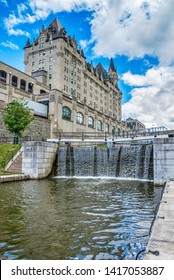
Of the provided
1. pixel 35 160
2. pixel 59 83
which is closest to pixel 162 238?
pixel 35 160

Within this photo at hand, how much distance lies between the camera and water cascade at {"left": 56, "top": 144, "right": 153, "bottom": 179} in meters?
24.0

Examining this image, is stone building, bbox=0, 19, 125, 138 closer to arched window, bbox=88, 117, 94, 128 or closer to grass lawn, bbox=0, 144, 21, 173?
arched window, bbox=88, 117, 94, 128

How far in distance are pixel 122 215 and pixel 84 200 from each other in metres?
3.47

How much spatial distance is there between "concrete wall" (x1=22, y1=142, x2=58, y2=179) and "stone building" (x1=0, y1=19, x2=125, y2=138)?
21324mm

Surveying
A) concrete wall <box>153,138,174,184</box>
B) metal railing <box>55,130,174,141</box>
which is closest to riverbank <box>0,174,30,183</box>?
metal railing <box>55,130,174,141</box>

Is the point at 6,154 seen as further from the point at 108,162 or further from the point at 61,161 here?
the point at 108,162

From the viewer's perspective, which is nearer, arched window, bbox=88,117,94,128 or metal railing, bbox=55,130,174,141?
metal railing, bbox=55,130,174,141

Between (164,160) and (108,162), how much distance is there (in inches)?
382

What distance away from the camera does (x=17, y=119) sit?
3344cm

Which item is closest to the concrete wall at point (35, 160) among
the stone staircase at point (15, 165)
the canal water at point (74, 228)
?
the stone staircase at point (15, 165)

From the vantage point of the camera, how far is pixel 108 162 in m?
26.7
